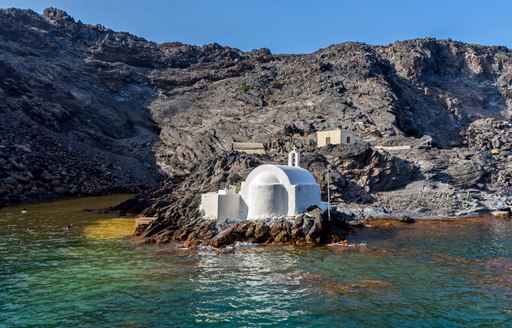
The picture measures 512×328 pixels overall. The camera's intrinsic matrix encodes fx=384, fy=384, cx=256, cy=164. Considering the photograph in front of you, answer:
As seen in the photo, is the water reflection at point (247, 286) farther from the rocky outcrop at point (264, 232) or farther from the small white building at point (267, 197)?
the small white building at point (267, 197)

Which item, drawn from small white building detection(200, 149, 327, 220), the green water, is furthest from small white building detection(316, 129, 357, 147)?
the green water

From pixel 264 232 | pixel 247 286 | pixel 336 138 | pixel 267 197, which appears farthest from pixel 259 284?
pixel 336 138

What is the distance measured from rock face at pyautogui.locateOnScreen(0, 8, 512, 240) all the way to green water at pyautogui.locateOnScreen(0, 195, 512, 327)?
7.81 m

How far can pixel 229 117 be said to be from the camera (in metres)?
78.1

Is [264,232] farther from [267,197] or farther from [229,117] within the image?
[229,117]

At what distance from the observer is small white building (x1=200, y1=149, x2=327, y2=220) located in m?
25.9

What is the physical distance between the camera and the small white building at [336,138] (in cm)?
5497

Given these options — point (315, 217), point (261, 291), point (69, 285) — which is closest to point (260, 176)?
point (315, 217)

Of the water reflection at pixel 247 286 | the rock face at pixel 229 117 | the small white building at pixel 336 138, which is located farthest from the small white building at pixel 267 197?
the small white building at pixel 336 138

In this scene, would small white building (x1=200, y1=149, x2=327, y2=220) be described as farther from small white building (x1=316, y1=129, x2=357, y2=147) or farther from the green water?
small white building (x1=316, y1=129, x2=357, y2=147)

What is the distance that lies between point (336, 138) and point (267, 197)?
3182 centimetres

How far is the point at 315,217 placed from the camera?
25.3 meters

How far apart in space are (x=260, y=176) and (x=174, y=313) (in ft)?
47.8

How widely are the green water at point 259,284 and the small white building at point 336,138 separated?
29.2 metres
